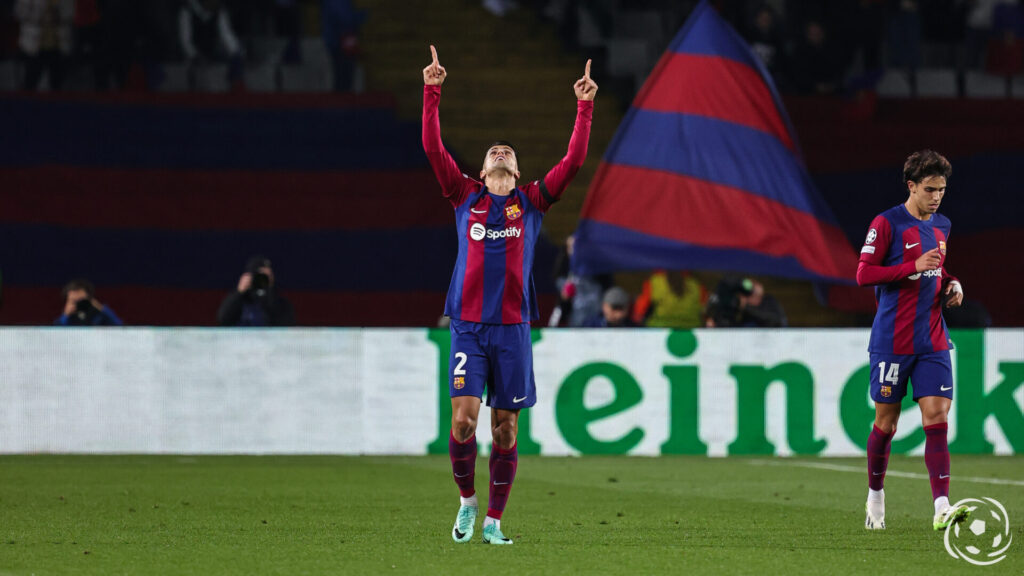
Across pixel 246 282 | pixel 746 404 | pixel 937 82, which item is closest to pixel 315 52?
pixel 246 282

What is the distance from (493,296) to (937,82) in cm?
1494

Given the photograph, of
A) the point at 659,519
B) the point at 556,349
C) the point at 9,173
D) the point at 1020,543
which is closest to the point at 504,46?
the point at 9,173

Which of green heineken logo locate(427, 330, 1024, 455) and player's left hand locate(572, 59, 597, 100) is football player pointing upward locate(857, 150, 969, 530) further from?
green heineken logo locate(427, 330, 1024, 455)

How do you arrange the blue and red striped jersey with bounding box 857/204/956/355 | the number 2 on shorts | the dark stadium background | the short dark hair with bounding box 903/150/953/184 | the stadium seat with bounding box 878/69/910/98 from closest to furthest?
the number 2 on shorts < the short dark hair with bounding box 903/150/953/184 < the blue and red striped jersey with bounding box 857/204/956/355 < the dark stadium background < the stadium seat with bounding box 878/69/910/98

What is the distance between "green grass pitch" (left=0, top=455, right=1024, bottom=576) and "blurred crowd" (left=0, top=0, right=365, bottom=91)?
7459mm

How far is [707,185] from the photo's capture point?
554 inches

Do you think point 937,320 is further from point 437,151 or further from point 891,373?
point 437,151

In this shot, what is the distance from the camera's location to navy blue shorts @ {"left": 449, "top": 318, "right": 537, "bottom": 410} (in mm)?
7457

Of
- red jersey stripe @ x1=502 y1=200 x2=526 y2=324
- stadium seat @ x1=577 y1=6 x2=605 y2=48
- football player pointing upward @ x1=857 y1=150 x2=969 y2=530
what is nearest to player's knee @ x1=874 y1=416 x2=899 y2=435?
football player pointing upward @ x1=857 y1=150 x2=969 y2=530

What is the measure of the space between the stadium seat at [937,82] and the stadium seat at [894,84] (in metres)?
0.21

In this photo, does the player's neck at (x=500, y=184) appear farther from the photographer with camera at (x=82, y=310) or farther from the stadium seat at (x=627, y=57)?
the stadium seat at (x=627, y=57)

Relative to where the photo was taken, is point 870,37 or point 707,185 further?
point 870,37

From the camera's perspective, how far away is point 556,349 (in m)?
13.4

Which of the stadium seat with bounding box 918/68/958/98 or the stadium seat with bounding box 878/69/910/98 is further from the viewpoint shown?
the stadium seat with bounding box 918/68/958/98
